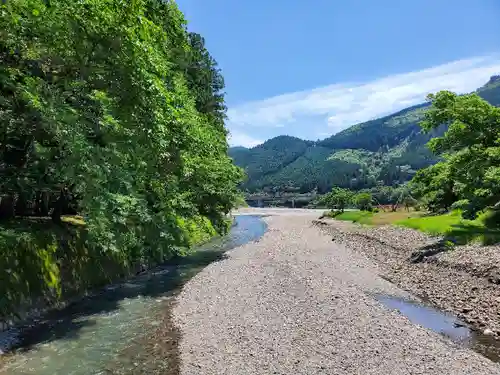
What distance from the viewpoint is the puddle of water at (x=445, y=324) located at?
16125mm

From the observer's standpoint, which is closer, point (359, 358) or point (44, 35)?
point (359, 358)

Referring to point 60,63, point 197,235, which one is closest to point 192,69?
point 197,235

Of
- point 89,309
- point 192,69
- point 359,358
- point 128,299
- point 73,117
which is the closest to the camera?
point 359,358

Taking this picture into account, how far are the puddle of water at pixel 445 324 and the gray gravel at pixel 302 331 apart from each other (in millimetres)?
874

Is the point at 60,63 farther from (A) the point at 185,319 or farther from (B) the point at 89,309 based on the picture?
(A) the point at 185,319

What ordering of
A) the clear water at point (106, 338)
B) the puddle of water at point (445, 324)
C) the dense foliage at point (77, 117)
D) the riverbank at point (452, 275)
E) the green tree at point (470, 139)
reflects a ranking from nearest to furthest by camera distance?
the clear water at point (106, 338), the puddle of water at point (445, 324), the dense foliage at point (77, 117), the riverbank at point (452, 275), the green tree at point (470, 139)

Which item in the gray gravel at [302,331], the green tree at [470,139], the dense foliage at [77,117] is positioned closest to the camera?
the gray gravel at [302,331]

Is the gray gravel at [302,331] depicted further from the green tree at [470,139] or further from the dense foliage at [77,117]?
the green tree at [470,139]

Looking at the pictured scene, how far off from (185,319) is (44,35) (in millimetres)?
14730

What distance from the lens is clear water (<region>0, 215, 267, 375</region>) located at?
47.0 feet

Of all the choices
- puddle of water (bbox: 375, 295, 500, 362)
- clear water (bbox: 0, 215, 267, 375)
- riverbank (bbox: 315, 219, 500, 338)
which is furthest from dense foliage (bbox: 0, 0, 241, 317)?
riverbank (bbox: 315, 219, 500, 338)

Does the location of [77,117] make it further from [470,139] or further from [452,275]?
[470,139]

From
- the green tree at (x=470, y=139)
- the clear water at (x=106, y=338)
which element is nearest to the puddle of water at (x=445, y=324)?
the clear water at (x=106, y=338)

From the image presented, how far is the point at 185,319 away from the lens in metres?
19.6
